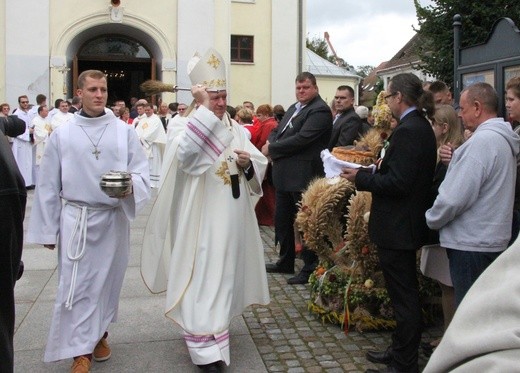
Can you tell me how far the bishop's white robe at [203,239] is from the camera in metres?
4.54

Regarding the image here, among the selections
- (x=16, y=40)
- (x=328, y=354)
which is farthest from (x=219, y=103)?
(x=16, y=40)

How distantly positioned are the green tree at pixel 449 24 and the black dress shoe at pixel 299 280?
726 cm

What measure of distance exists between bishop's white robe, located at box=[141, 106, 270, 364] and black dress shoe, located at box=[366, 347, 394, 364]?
877mm

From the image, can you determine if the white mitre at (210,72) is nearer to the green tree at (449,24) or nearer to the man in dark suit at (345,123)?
the man in dark suit at (345,123)

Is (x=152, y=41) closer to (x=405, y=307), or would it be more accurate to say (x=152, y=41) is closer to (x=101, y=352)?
(x=101, y=352)

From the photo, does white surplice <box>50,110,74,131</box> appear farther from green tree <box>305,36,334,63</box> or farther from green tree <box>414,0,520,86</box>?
green tree <box>305,36,334,63</box>

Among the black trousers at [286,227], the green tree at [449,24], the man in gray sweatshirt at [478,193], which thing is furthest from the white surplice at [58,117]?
the man in gray sweatshirt at [478,193]

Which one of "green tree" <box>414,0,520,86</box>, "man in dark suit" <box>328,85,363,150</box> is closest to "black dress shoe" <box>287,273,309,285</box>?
"man in dark suit" <box>328,85,363,150</box>

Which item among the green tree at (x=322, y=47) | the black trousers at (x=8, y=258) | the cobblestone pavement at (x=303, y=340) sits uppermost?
the green tree at (x=322, y=47)

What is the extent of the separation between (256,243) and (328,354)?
95 centimetres

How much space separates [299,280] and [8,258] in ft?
15.2

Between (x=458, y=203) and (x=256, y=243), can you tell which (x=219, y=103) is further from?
(x=458, y=203)

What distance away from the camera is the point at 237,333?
17.4 ft

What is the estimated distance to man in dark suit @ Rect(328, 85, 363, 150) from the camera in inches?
281
